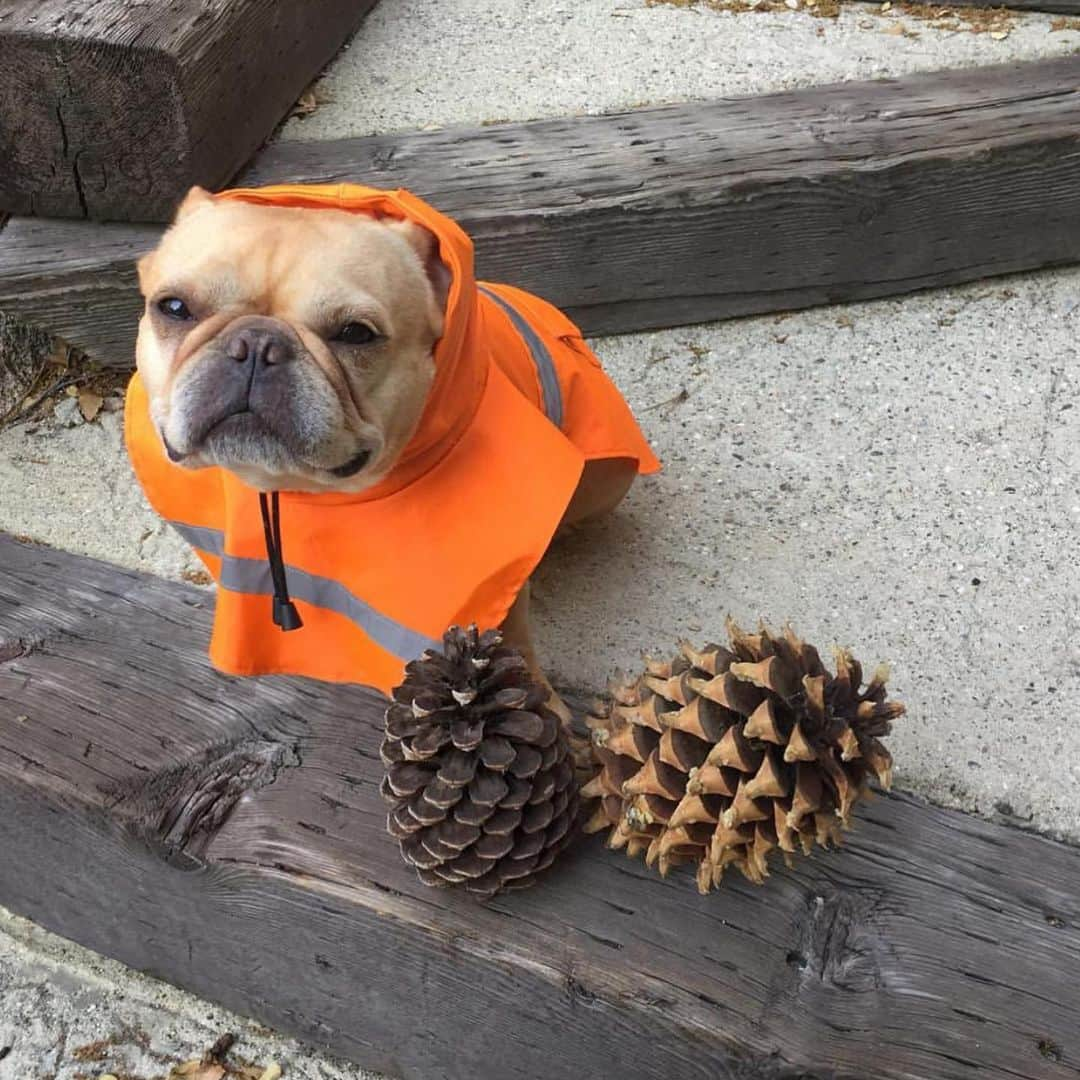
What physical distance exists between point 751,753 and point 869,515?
979 millimetres

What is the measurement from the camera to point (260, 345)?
1.42m

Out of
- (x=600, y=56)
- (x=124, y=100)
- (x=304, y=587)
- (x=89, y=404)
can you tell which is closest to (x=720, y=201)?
(x=600, y=56)

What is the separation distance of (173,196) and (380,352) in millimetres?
1024

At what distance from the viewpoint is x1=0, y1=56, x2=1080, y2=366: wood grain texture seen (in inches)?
94.5

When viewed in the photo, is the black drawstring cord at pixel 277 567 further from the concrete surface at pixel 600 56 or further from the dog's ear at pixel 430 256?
the concrete surface at pixel 600 56

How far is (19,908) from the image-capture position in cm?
187

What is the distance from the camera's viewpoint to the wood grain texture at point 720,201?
240cm

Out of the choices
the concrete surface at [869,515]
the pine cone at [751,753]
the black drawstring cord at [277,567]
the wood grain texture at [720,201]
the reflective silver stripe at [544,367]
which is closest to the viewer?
the pine cone at [751,753]

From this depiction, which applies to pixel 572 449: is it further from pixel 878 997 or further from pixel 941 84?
pixel 941 84

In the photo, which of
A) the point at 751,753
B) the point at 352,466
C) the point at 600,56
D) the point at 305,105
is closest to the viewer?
the point at 751,753

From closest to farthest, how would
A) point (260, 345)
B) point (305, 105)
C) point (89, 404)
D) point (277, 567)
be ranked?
point (260, 345)
point (277, 567)
point (89, 404)
point (305, 105)

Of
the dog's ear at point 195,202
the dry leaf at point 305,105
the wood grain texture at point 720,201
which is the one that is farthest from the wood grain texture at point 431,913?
the dry leaf at point 305,105

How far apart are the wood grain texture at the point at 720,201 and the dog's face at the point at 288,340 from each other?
2.89 feet

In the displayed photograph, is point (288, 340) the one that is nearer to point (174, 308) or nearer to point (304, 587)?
point (174, 308)
